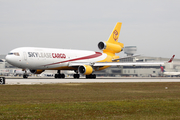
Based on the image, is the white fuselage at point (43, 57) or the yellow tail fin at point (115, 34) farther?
the yellow tail fin at point (115, 34)

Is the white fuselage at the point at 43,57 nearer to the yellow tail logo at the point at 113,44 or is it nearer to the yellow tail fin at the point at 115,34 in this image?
the yellow tail logo at the point at 113,44

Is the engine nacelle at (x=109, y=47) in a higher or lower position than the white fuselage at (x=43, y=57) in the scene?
higher

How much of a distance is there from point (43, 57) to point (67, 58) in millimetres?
6167

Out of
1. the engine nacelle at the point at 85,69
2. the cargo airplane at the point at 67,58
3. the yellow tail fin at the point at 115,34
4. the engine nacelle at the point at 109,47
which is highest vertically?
the yellow tail fin at the point at 115,34

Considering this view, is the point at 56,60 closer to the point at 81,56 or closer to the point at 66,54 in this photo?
the point at 66,54

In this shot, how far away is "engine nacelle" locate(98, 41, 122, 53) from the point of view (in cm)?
6397

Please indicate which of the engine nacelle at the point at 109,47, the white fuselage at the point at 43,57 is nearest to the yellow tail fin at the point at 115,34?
the engine nacelle at the point at 109,47

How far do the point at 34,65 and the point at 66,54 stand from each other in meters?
8.13

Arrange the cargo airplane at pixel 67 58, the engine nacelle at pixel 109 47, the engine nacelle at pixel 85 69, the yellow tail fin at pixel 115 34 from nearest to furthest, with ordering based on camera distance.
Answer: the cargo airplane at pixel 67 58 → the engine nacelle at pixel 85 69 → the engine nacelle at pixel 109 47 → the yellow tail fin at pixel 115 34

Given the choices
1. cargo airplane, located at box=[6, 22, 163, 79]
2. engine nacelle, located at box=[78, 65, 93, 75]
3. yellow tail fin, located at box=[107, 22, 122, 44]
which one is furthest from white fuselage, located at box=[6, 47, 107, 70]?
yellow tail fin, located at box=[107, 22, 122, 44]

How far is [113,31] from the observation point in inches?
2628

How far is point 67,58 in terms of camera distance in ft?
A: 184

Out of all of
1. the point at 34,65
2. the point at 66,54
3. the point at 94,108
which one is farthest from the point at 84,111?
the point at 66,54

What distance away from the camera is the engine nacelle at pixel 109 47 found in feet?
210
